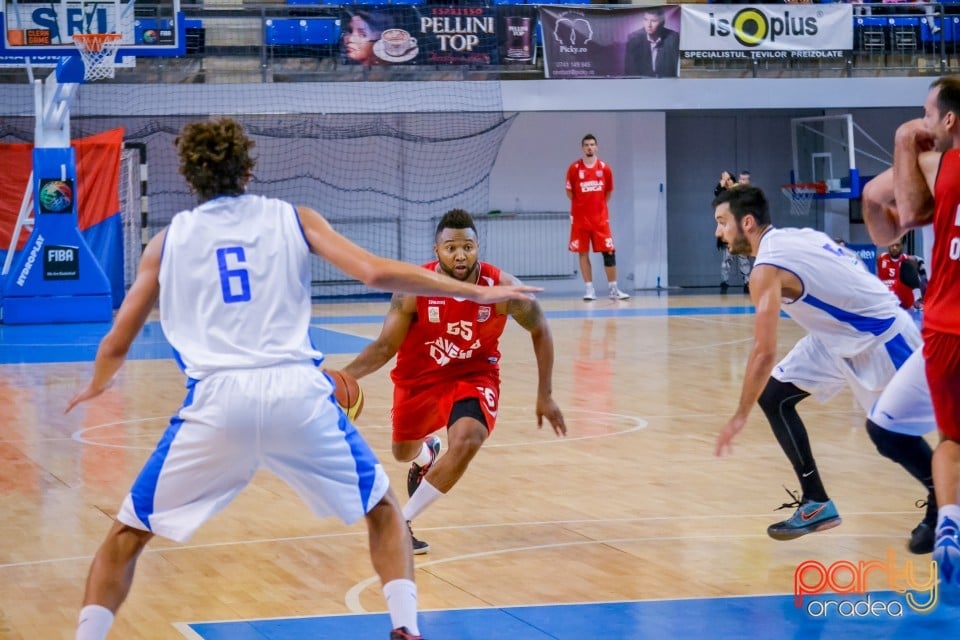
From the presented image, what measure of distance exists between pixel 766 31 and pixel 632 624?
17.4m

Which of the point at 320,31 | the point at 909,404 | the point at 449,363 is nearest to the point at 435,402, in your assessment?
the point at 449,363

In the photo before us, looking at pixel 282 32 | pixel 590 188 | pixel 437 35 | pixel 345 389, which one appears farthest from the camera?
pixel 282 32

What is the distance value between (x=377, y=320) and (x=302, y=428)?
13319mm

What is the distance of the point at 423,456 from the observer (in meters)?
6.40

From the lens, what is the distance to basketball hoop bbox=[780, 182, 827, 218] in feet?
70.5

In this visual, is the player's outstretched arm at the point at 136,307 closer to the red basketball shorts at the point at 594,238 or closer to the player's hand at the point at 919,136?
the player's hand at the point at 919,136

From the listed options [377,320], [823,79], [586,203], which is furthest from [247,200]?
[823,79]

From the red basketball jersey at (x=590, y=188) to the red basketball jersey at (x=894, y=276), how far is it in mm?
4832

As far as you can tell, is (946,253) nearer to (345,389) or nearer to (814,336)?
(814,336)

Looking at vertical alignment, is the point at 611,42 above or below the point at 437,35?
below

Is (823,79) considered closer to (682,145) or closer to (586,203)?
(682,145)

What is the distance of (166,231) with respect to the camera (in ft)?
12.7

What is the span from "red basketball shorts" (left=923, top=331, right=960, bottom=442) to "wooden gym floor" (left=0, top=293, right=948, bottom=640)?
0.71 m

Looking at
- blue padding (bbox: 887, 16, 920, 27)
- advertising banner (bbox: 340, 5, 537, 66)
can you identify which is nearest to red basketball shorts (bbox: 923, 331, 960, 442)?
advertising banner (bbox: 340, 5, 537, 66)
